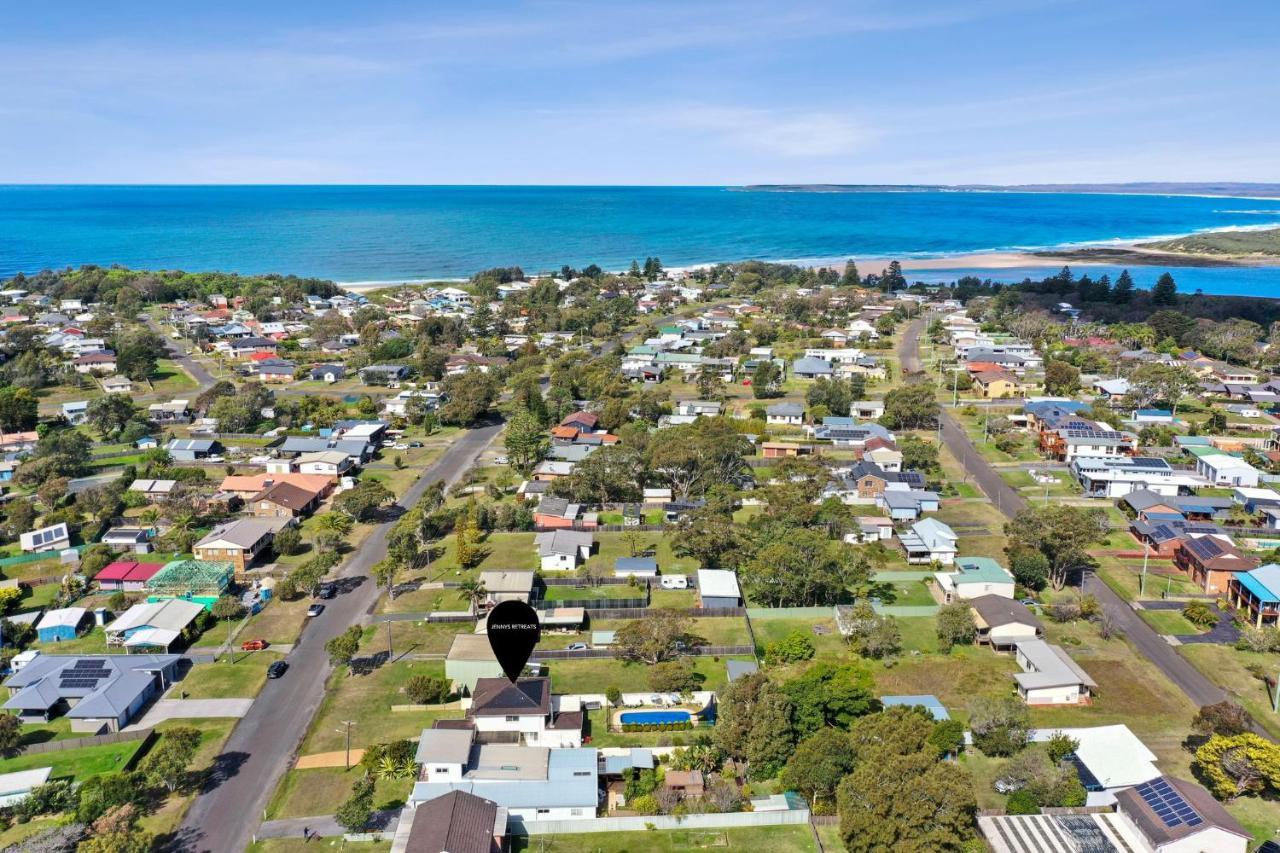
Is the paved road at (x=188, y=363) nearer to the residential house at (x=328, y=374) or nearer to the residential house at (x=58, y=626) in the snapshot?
the residential house at (x=328, y=374)

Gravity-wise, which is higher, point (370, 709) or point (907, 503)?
point (907, 503)

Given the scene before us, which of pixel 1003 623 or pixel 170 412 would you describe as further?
pixel 170 412

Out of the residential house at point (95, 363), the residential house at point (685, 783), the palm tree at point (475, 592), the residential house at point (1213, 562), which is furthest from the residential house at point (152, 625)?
the residential house at point (95, 363)

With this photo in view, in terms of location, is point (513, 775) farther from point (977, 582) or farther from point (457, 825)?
point (977, 582)

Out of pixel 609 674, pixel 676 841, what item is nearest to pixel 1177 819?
pixel 676 841

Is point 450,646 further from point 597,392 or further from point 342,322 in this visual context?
point 342,322

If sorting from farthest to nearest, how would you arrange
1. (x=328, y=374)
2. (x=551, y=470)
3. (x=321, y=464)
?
(x=328, y=374) < (x=321, y=464) < (x=551, y=470)
